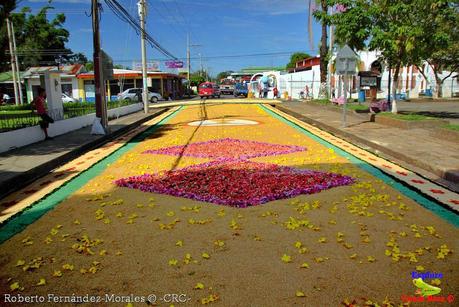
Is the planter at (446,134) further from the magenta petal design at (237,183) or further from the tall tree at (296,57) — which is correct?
the tall tree at (296,57)

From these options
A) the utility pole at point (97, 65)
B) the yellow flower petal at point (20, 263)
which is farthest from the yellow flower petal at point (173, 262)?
Answer: the utility pole at point (97, 65)

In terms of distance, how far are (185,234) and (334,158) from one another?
5614mm

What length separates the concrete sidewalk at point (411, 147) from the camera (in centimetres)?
771

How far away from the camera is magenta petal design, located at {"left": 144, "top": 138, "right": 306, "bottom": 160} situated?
10198 millimetres

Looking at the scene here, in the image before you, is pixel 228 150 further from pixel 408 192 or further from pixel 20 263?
pixel 20 263

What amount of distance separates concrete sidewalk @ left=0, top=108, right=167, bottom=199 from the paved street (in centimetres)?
45

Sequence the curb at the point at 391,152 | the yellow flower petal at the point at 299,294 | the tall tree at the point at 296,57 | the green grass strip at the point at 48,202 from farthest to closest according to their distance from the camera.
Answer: the tall tree at the point at 296,57
the curb at the point at 391,152
the green grass strip at the point at 48,202
the yellow flower petal at the point at 299,294

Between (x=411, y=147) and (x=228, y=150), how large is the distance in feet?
15.1

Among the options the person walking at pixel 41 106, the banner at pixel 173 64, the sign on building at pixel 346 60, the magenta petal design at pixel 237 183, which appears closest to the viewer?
the magenta petal design at pixel 237 183

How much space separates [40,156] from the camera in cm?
1001

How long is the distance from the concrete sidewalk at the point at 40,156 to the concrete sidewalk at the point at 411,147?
25.1ft

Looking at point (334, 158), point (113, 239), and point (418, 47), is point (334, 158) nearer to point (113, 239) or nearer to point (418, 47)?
point (113, 239)

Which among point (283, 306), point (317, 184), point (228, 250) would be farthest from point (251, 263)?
point (317, 184)

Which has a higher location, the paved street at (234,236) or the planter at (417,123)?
the planter at (417,123)
